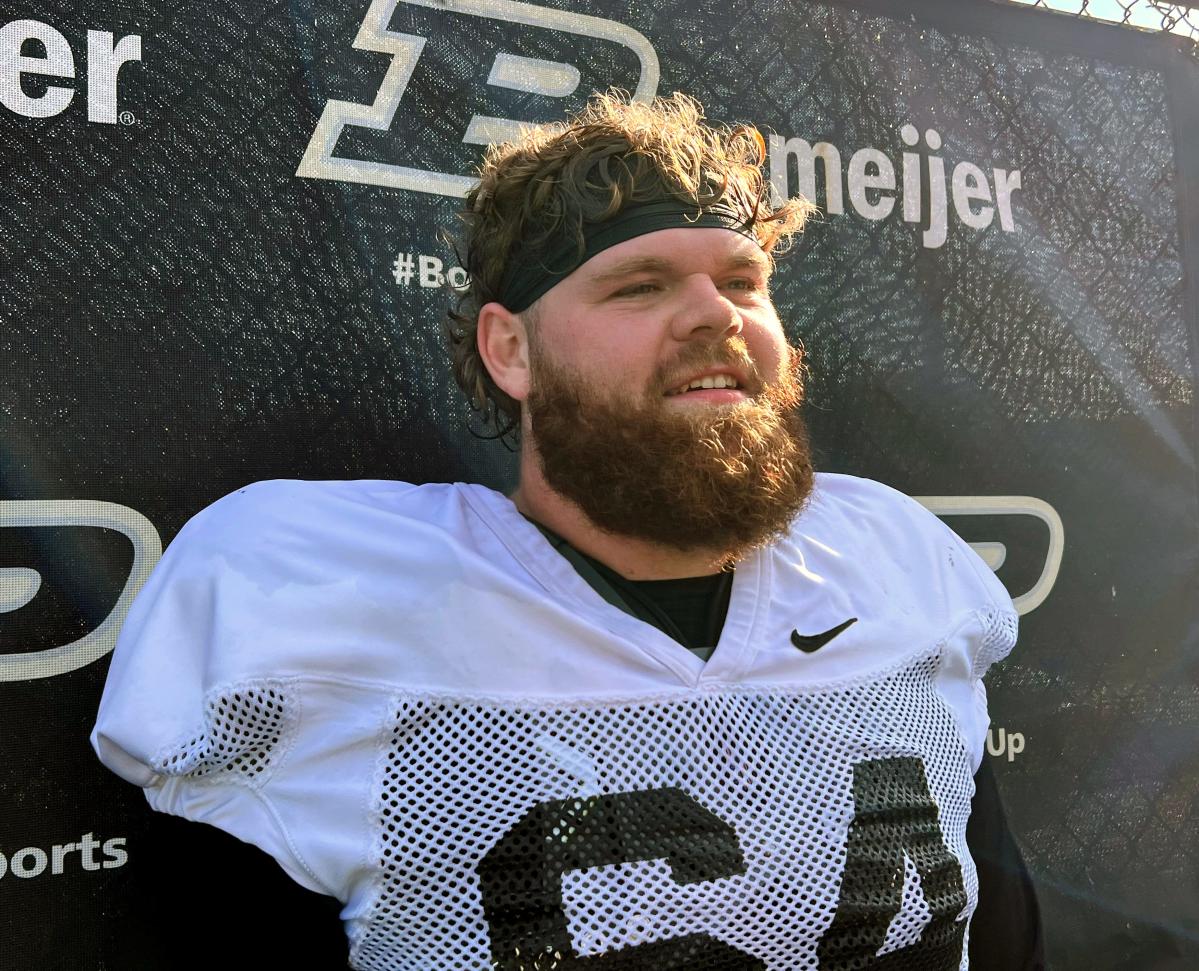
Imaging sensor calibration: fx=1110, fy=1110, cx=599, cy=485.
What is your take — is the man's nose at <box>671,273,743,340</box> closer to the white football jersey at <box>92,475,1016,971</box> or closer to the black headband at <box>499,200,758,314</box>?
the black headband at <box>499,200,758,314</box>

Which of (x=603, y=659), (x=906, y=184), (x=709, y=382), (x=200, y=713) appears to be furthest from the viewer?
(x=906, y=184)

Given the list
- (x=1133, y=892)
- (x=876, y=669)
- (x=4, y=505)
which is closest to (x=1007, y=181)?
(x=876, y=669)

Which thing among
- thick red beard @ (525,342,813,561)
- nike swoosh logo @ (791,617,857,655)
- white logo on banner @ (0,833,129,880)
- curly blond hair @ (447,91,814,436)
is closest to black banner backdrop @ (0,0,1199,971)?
white logo on banner @ (0,833,129,880)

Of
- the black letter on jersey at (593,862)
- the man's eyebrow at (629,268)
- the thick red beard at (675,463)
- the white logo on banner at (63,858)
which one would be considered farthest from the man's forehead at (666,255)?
the white logo on banner at (63,858)

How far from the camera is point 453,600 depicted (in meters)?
1.35

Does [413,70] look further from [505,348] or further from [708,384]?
[708,384]

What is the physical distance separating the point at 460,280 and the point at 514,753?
2.85ft

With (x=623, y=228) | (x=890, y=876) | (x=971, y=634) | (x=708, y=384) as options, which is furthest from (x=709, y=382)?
(x=890, y=876)

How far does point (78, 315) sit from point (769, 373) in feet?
3.25

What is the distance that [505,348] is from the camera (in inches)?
63.9

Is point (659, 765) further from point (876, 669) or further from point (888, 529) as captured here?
point (888, 529)

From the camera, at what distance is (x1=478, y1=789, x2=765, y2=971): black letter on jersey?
1248 millimetres

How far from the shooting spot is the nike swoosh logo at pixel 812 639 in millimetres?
1443

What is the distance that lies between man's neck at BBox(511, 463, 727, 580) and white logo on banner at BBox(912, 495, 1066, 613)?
0.75 m
